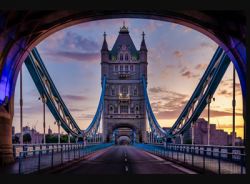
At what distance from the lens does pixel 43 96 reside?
114 ft

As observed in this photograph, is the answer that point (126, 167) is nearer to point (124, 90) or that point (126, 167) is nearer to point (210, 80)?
point (210, 80)

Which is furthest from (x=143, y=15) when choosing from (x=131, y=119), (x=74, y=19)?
(x=131, y=119)

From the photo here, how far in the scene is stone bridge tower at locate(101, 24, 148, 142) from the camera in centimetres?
11050

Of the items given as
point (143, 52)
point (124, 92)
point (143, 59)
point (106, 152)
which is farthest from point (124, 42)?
point (106, 152)

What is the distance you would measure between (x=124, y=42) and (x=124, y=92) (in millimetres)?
19288

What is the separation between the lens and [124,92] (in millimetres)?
113812

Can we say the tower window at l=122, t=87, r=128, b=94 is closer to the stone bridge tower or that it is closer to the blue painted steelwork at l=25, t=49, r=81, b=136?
the stone bridge tower

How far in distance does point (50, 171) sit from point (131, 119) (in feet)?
308

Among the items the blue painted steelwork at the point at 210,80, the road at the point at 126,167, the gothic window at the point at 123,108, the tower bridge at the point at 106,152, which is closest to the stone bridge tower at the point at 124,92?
the gothic window at the point at 123,108

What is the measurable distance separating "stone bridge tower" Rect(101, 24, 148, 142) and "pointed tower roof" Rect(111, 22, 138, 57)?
3062 mm

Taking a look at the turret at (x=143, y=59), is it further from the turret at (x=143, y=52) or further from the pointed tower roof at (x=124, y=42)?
the pointed tower roof at (x=124, y=42)

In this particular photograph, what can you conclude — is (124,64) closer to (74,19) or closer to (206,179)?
(74,19)

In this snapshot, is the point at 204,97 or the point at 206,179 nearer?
the point at 206,179

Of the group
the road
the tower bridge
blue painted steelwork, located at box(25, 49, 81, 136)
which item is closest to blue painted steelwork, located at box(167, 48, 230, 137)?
the tower bridge
